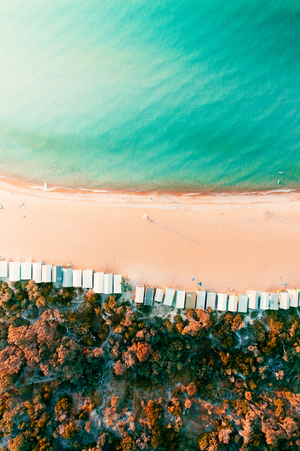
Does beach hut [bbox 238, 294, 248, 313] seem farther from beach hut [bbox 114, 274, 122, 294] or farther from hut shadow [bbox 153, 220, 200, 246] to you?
beach hut [bbox 114, 274, 122, 294]

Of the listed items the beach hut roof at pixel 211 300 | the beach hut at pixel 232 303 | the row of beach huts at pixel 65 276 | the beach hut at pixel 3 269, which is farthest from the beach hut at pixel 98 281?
the beach hut at pixel 232 303

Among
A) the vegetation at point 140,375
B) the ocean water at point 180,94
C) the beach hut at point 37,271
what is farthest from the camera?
the ocean water at point 180,94

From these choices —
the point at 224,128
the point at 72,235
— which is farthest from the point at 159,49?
the point at 72,235

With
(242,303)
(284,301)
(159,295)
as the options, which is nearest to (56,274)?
(159,295)

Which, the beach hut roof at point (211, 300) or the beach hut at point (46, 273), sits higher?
the beach hut at point (46, 273)

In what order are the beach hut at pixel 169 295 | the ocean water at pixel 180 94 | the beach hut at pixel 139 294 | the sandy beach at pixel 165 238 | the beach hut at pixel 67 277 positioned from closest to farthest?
the beach hut at pixel 139 294, the beach hut at pixel 169 295, the beach hut at pixel 67 277, the sandy beach at pixel 165 238, the ocean water at pixel 180 94

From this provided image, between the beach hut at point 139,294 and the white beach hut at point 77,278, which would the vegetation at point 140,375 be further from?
the white beach hut at point 77,278
